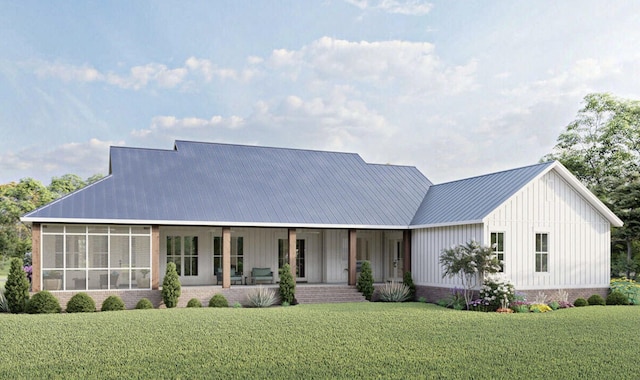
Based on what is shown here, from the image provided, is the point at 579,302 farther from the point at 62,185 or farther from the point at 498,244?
the point at 62,185

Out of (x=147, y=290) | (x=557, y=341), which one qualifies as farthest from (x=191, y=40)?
(x=557, y=341)

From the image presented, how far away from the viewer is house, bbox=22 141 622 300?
2041cm

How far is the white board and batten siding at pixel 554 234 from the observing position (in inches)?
803

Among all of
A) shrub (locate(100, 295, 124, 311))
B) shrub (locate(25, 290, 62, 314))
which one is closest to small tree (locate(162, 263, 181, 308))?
shrub (locate(100, 295, 124, 311))

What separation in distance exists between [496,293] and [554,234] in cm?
373

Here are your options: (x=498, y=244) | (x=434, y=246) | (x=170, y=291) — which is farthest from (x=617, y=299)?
(x=170, y=291)

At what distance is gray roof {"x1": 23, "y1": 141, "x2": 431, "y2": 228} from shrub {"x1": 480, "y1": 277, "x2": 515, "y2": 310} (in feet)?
18.4

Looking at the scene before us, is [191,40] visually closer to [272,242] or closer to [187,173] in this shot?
[187,173]

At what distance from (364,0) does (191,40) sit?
787 cm

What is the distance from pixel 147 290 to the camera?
20609 mm

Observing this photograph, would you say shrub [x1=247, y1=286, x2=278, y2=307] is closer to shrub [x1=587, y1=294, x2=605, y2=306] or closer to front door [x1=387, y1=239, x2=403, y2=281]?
front door [x1=387, y1=239, x2=403, y2=281]

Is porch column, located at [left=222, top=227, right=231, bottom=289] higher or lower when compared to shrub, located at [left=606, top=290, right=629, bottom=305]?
higher

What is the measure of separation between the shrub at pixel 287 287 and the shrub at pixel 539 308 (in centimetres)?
820

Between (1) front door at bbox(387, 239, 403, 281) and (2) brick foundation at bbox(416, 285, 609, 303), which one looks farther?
(1) front door at bbox(387, 239, 403, 281)
